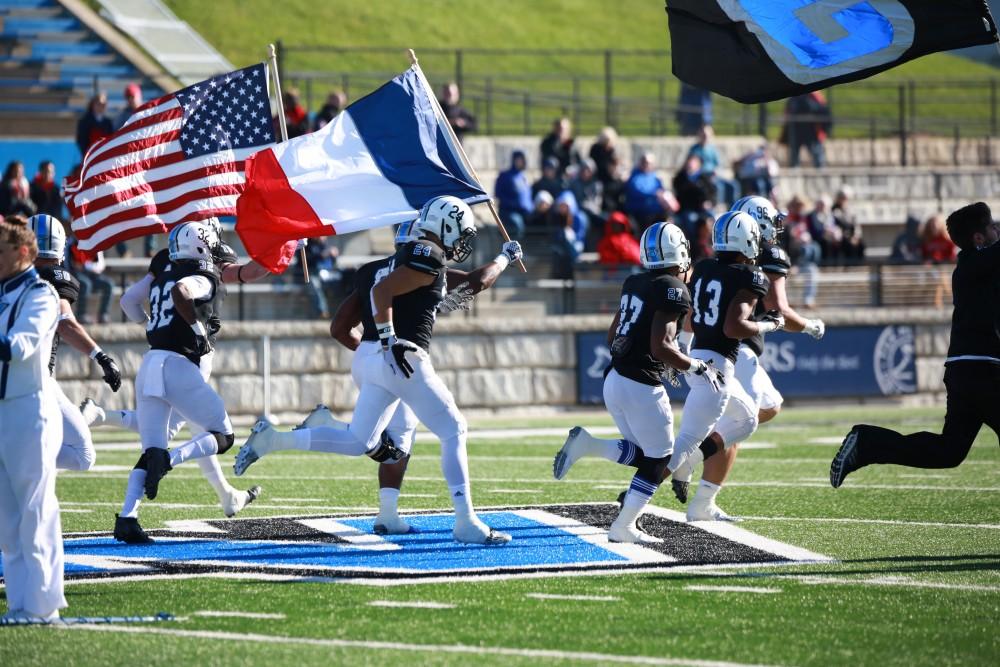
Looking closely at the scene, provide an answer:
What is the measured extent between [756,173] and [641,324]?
1539cm

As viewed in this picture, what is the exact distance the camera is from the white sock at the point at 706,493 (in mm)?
10156

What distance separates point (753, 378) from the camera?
34.9 ft

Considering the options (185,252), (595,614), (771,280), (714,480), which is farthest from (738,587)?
(185,252)

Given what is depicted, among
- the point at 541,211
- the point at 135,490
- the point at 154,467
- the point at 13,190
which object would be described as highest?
the point at 13,190

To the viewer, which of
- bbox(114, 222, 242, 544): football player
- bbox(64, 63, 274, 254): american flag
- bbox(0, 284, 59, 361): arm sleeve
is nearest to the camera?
bbox(0, 284, 59, 361): arm sleeve

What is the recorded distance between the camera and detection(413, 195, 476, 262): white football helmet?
917cm

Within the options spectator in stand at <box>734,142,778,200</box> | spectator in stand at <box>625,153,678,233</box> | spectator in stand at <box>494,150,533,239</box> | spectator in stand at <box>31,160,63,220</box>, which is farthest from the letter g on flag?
spectator in stand at <box>734,142,778,200</box>

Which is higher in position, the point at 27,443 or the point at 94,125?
the point at 94,125

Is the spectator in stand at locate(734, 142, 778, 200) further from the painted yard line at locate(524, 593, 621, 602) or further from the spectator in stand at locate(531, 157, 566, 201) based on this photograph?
the painted yard line at locate(524, 593, 621, 602)

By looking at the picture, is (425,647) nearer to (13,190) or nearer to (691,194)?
(13,190)

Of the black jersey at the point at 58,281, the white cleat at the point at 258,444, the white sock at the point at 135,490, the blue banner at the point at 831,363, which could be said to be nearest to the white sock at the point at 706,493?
the white cleat at the point at 258,444

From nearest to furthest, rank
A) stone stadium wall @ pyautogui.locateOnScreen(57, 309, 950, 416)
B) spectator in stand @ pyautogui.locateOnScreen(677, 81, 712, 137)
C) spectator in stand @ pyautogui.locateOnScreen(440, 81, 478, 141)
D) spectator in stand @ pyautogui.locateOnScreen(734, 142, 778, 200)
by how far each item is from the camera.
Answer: stone stadium wall @ pyautogui.locateOnScreen(57, 309, 950, 416)
spectator in stand @ pyautogui.locateOnScreen(440, 81, 478, 141)
spectator in stand @ pyautogui.locateOnScreen(734, 142, 778, 200)
spectator in stand @ pyautogui.locateOnScreen(677, 81, 712, 137)

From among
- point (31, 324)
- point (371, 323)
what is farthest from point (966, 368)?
point (31, 324)

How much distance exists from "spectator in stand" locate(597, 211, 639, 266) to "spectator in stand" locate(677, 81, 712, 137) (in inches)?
233
